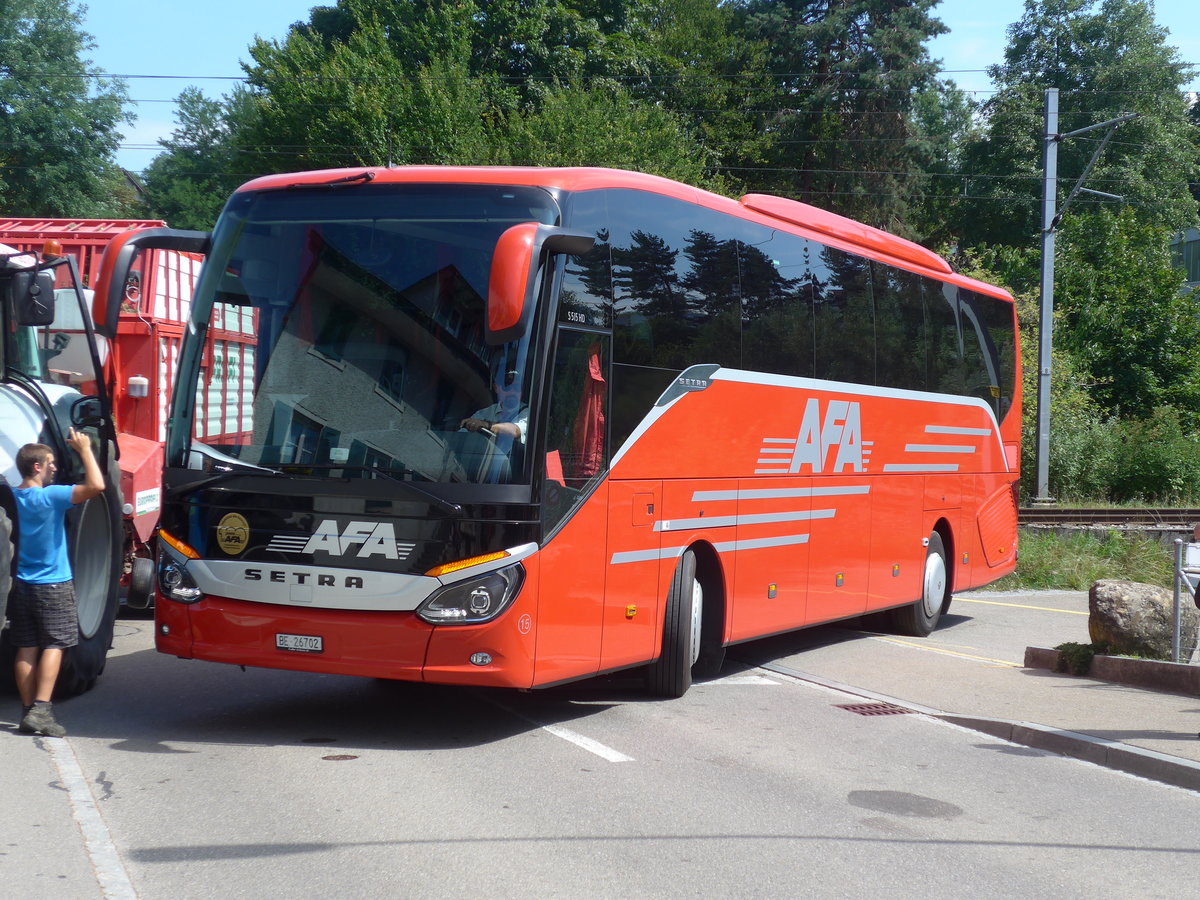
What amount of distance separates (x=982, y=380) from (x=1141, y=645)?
16.5 feet

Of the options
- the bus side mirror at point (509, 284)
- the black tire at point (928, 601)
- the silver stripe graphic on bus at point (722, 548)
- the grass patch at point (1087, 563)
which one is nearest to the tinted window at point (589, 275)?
the bus side mirror at point (509, 284)

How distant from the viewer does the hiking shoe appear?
7711mm

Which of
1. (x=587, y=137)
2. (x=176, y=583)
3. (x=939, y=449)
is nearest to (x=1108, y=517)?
(x=939, y=449)

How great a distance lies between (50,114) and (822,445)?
1504 inches

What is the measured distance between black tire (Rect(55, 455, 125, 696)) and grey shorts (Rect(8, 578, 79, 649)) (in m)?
1.02

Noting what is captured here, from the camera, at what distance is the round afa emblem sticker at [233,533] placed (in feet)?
26.3

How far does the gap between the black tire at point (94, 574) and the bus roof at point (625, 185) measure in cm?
243

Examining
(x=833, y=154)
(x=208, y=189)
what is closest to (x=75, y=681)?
(x=833, y=154)

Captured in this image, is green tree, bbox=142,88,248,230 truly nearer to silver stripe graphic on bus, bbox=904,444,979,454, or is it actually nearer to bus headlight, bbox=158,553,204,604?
silver stripe graphic on bus, bbox=904,444,979,454

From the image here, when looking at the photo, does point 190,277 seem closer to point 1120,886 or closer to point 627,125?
point 1120,886

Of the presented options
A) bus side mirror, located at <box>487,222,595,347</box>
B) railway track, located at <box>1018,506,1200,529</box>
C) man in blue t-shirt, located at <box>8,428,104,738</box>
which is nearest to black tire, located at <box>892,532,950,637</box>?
bus side mirror, located at <box>487,222,595,347</box>

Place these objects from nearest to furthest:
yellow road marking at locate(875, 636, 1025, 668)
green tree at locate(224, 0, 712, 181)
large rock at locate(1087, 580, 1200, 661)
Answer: large rock at locate(1087, 580, 1200, 661)
yellow road marking at locate(875, 636, 1025, 668)
green tree at locate(224, 0, 712, 181)

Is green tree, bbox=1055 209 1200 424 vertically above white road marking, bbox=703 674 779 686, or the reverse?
green tree, bbox=1055 209 1200 424

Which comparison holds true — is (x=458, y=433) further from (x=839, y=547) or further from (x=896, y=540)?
(x=896, y=540)
